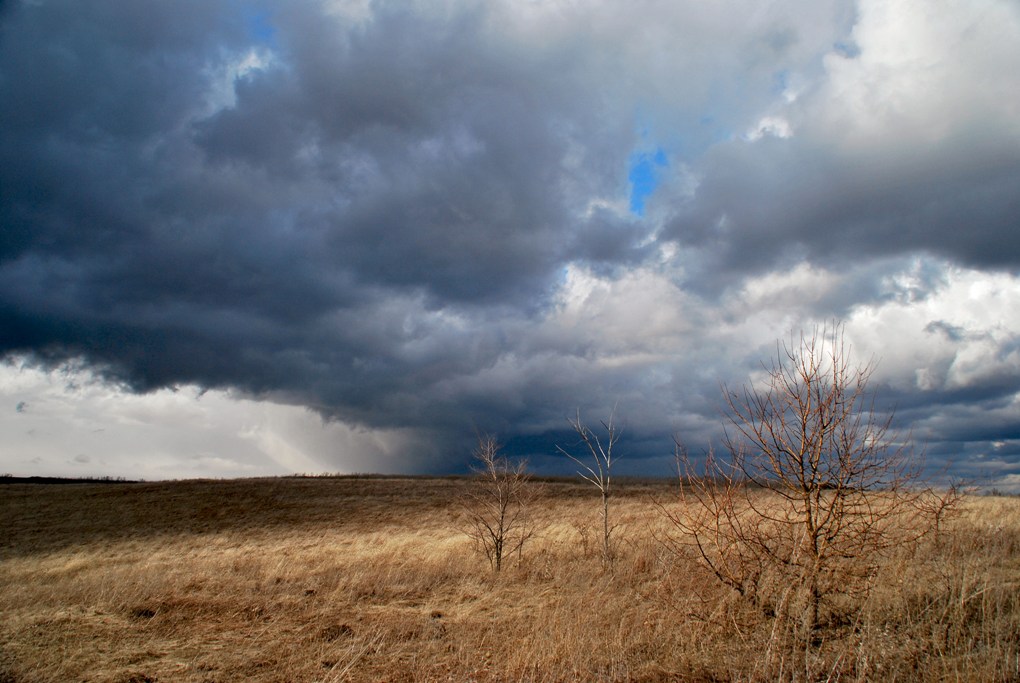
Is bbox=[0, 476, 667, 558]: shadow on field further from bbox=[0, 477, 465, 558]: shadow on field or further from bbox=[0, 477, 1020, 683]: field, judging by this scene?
bbox=[0, 477, 1020, 683]: field

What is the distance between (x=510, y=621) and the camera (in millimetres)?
10031

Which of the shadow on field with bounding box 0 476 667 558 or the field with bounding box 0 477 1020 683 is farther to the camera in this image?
the shadow on field with bounding box 0 476 667 558

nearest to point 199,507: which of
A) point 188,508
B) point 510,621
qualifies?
point 188,508

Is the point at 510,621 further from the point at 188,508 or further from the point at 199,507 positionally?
the point at 188,508

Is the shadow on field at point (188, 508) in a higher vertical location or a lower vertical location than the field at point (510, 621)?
lower

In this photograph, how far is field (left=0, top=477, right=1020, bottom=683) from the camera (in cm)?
669

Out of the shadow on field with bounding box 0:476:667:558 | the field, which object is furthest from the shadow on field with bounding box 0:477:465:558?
the field

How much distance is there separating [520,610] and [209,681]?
577 cm

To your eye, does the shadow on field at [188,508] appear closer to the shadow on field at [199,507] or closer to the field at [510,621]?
the shadow on field at [199,507]

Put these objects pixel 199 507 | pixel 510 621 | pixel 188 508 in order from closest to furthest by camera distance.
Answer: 1. pixel 510 621
2. pixel 188 508
3. pixel 199 507

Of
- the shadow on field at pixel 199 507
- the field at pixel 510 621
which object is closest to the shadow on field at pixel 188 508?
the shadow on field at pixel 199 507

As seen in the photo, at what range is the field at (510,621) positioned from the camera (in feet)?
22.0

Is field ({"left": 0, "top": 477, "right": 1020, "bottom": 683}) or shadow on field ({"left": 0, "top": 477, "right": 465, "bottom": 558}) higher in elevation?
field ({"left": 0, "top": 477, "right": 1020, "bottom": 683})

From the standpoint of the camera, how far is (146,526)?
3372 cm
